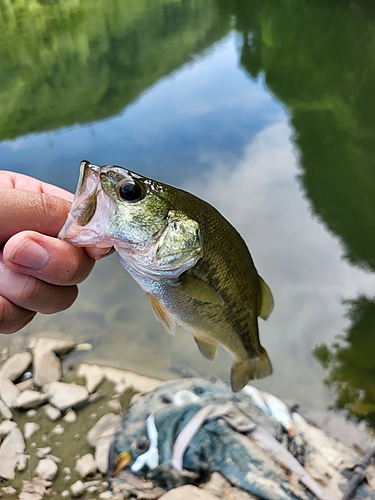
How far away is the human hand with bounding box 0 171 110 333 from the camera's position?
135 cm

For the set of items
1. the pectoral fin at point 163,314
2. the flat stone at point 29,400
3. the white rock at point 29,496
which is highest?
the pectoral fin at point 163,314

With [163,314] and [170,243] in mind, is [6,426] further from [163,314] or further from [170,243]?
[170,243]

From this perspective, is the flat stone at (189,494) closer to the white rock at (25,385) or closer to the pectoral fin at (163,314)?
the pectoral fin at (163,314)

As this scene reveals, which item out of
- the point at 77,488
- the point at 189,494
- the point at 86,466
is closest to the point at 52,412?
the point at 86,466

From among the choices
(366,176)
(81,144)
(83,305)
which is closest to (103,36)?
(81,144)

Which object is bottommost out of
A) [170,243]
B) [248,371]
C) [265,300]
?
[248,371]

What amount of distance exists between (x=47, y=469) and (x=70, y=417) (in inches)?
18.3

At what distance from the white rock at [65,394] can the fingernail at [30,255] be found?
8.02 ft

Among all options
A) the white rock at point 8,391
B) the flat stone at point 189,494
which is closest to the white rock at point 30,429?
the white rock at point 8,391

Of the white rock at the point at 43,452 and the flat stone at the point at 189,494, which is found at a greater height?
the flat stone at the point at 189,494

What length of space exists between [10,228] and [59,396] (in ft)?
8.40

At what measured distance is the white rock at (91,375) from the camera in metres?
3.67

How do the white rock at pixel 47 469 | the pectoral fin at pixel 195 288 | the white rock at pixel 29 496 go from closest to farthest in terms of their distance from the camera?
the pectoral fin at pixel 195 288 < the white rock at pixel 29 496 < the white rock at pixel 47 469

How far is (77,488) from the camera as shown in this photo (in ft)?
9.28
